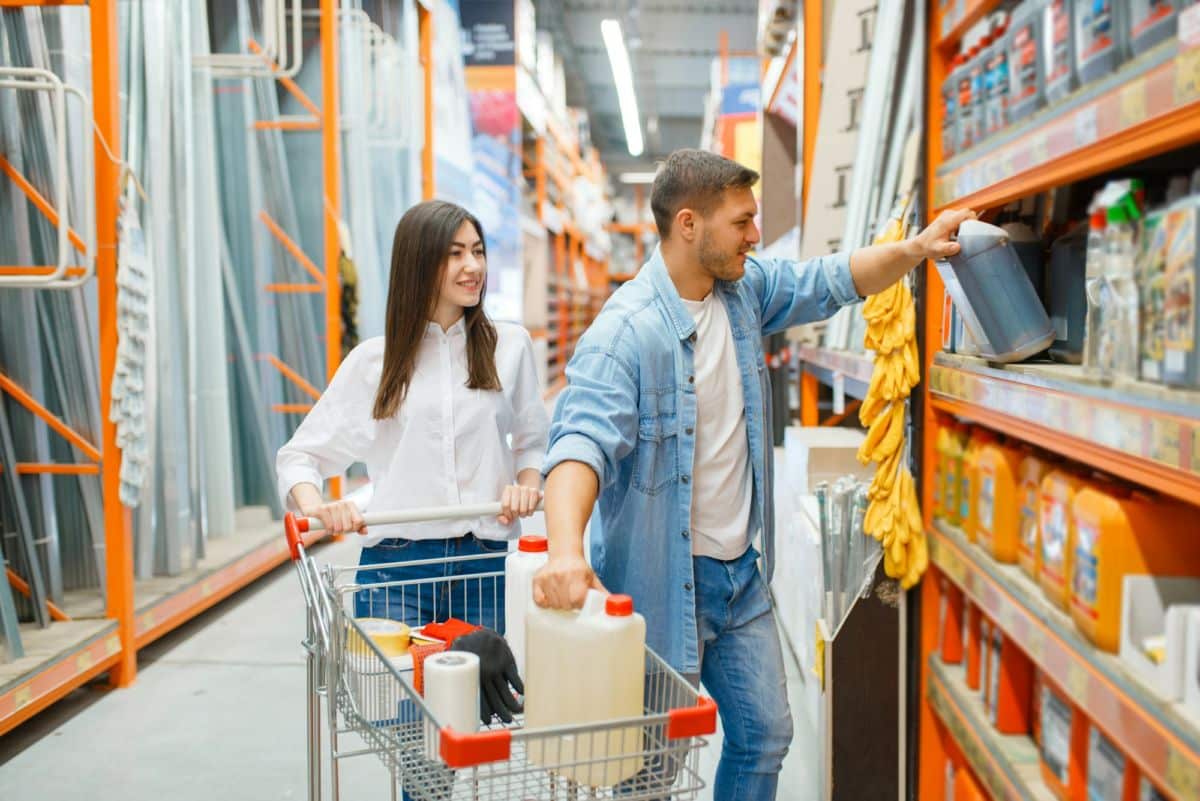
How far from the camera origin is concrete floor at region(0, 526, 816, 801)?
128 inches

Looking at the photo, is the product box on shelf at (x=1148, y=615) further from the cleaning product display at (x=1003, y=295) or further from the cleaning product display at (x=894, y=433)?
the cleaning product display at (x=894, y=433)

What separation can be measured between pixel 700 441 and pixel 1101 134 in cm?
96

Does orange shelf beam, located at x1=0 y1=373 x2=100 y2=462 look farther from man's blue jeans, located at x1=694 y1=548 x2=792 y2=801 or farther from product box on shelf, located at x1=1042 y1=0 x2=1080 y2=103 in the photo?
product box on shelf, located at x1=1042 y1=0 x2=1080 y2=103

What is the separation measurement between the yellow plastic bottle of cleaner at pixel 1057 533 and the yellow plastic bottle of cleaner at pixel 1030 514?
0.05 meters

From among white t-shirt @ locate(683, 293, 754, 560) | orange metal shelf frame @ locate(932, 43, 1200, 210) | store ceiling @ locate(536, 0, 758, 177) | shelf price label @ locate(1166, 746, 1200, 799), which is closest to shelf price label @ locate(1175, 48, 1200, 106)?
orange metal shelf frame @ locate(932, 43, 1200, 210)

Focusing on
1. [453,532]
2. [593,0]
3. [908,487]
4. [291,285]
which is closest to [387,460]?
[453,532]

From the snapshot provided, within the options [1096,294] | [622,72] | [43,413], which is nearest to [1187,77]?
[1096,294]

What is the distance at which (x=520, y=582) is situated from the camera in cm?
191

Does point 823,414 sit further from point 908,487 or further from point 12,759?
point 12,759

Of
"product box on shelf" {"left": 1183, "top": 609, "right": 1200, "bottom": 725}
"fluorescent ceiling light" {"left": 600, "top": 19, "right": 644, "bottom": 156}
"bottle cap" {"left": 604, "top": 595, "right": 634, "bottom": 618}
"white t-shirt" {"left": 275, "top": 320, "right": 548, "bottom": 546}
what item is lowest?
"product box on shelf" {"left": 1183, "top": 609, "right": 1200, "bottom": 725}

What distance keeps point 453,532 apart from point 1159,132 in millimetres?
1602

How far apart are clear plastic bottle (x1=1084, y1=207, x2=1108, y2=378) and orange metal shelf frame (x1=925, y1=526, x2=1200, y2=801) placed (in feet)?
1.40

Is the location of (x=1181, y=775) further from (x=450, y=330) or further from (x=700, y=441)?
(x=450, y=330)

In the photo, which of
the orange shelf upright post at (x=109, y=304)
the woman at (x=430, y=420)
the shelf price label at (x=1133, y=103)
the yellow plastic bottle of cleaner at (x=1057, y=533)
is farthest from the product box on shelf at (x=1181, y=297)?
the orange shelf upright post at (x=109, y=304)
